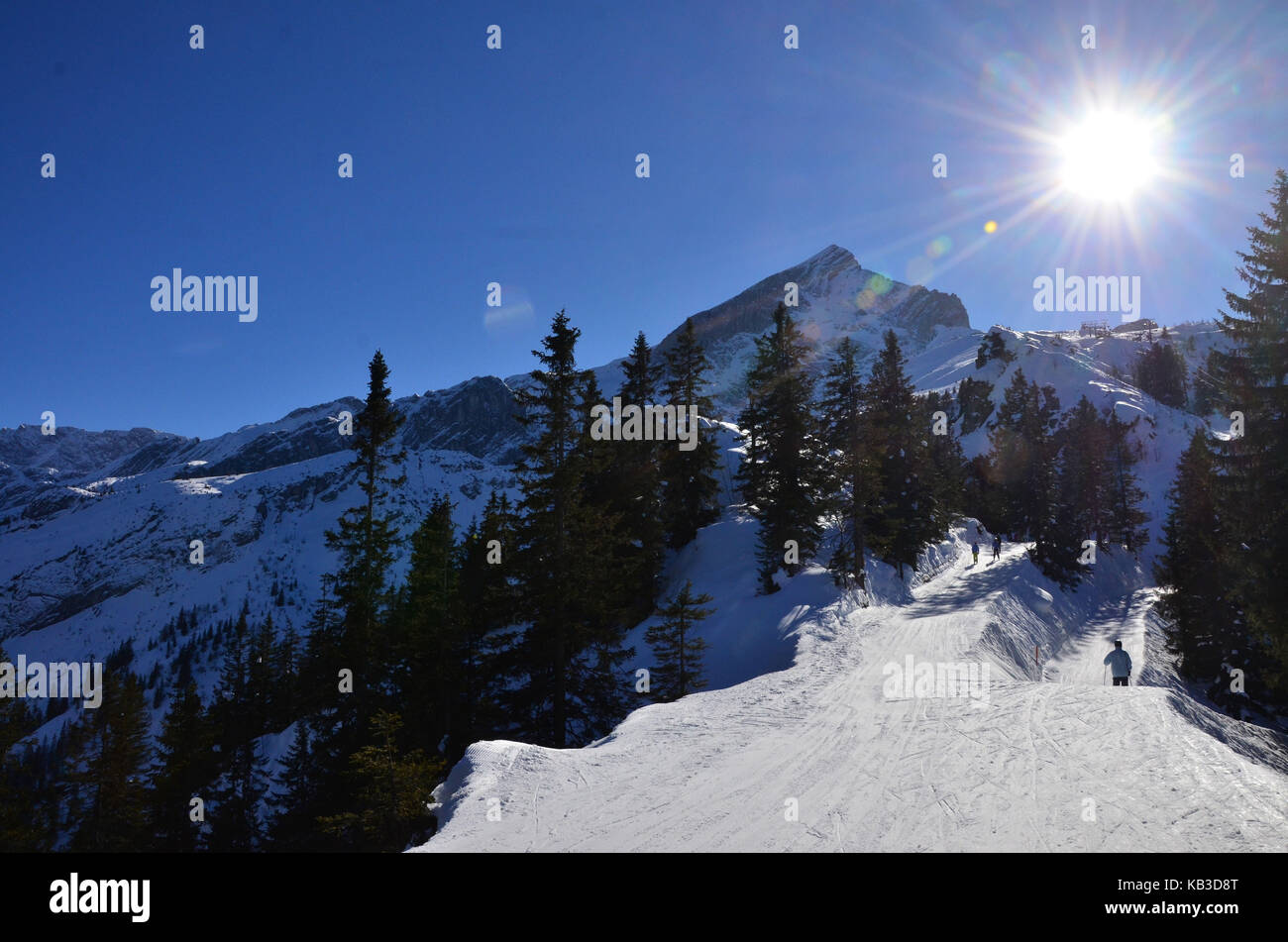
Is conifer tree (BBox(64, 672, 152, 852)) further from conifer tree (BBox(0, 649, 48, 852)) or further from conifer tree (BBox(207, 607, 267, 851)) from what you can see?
conifer tree (BBox(207, 607, 267, 851))

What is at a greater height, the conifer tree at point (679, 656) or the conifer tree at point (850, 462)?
the conifer tree at point (850, 462)

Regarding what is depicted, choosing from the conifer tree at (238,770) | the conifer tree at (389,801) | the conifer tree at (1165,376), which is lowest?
the conifer tree at (238,770)

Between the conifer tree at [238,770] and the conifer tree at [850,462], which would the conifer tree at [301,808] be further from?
the conifer tree at [850,462]

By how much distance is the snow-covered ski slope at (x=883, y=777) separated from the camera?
8516mm

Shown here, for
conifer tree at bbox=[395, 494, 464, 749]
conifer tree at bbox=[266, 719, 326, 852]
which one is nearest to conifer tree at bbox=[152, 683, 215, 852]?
conifer tree at bbox=[266, 719, 326, 852]

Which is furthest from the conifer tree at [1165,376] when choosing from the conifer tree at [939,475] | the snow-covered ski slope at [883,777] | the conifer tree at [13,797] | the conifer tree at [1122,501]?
the conifer tree at [13,797]

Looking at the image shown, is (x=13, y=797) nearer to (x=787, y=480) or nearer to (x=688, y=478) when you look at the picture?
(x=688, y=478)

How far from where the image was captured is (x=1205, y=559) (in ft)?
102

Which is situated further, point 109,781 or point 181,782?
point 181,782

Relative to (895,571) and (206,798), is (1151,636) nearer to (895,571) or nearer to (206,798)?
(895,571)

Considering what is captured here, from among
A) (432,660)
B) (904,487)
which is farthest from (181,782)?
(904,487)

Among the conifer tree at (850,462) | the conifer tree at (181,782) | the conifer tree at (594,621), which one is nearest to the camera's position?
the conifer tree at (594,621)

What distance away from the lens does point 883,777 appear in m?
10.9

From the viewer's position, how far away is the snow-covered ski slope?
8516 mm
